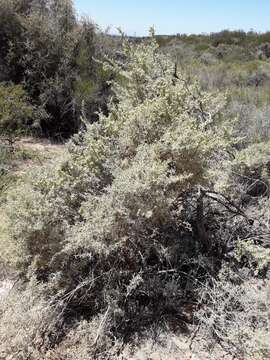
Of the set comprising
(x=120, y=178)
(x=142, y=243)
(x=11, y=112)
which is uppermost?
(x=120, y=178)

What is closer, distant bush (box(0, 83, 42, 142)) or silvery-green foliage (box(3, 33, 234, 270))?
silvery-green foliage (box(3, 33, 234, 270))

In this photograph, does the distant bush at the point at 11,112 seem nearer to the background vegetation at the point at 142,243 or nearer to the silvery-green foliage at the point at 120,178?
the background vegetation at the point at 142,243

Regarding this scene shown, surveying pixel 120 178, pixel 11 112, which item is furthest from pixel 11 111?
pixel 120 178

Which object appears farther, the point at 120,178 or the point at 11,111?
the point at 11,111

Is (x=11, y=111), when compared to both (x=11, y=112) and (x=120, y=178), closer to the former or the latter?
(x=11, y=112)

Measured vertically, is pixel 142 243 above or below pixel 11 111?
above

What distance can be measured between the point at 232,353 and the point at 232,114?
16.6ft

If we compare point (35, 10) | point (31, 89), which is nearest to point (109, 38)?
point (35, 10)

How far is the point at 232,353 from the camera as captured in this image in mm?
2441

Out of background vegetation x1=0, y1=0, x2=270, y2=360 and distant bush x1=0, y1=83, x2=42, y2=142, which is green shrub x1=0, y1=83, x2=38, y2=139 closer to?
distant bush x1=0, y1=83, x2=42, y2=142

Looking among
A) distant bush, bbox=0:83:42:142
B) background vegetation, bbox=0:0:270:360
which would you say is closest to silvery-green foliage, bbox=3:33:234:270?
background vegetation, bbox=0:0:270:360

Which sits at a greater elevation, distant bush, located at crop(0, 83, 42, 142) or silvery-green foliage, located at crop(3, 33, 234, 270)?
silvery-green foliage, located at crop(3, 33, 234, 270)

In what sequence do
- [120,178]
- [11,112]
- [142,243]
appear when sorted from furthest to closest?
[11,112] < [142,243] < [120,178]

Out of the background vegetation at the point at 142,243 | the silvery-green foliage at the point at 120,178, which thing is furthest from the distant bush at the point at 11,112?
the silvery-green foliage at the point at 120,178
